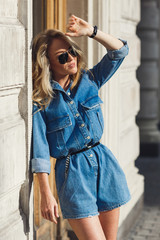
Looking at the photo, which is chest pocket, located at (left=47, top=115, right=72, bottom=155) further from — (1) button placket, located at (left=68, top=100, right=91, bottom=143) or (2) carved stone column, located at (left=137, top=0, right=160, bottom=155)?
(2) carved stone column, located at (left=137, top=0, right=160, bottom=155)

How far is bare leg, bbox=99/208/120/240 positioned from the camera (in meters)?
3.62

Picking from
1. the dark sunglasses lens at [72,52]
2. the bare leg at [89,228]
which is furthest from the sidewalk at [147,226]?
the dark sunglasses lens at [72,52]

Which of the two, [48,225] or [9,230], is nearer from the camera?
[9,230]

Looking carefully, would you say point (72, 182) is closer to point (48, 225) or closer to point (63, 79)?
point (63, 79)

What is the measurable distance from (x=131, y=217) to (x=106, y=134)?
4.58 feet

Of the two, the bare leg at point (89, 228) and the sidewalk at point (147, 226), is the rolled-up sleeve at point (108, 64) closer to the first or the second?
the bare leg at point (89, 228)

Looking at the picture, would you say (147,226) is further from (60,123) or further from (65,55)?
(65,55)

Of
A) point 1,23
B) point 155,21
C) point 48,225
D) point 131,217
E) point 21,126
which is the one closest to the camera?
point 1,23

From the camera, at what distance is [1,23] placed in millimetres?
3146

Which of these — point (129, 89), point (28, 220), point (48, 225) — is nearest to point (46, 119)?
point (28, 220)

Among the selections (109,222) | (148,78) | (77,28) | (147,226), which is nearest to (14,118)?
(77,28)

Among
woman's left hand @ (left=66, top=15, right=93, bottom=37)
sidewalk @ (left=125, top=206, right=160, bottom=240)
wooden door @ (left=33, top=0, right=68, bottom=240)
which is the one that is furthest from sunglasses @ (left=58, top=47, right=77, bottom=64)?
sidewalk @ (left=125, top=206, right=160, bottom=240)

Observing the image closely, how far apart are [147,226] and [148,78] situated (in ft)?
16.8

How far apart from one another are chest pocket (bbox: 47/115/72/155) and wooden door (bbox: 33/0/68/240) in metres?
1.26
